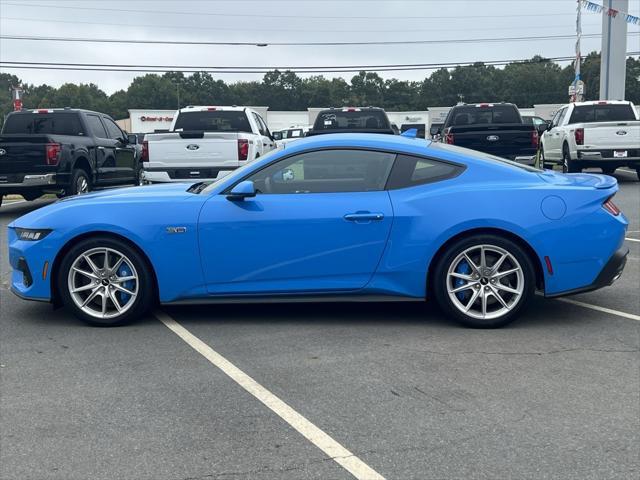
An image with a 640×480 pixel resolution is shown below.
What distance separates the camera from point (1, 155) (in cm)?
1280

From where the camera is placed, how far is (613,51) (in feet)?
94.6

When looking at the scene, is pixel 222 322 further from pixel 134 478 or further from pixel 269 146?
pixel 269 146

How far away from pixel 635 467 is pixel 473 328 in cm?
228

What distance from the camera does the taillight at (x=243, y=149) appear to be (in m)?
11.7

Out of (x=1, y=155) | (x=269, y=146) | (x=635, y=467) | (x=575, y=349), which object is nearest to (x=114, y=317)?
(x=575, y=349)

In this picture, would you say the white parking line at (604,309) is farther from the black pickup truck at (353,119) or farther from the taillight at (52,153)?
the black pickup truck at (353,119)

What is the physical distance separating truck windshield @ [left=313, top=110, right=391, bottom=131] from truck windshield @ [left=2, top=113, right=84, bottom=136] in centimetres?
541

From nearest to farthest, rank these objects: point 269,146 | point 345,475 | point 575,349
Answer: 1. point 345,475
2. point 575,349
3. point 269,146

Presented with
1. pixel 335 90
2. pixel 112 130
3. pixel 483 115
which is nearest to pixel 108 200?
pixel 112 130

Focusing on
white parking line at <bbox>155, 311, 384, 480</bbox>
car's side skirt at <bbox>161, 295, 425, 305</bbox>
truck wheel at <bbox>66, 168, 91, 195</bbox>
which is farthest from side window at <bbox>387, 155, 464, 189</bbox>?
truck wheel at <bbox>66, 168, 91, 195</bbox>

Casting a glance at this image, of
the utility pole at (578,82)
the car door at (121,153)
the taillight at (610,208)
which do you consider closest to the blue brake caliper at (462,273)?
the taillight at (610,208)

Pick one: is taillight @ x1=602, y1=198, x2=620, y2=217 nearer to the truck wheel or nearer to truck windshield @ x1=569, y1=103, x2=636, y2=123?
the truck wheel

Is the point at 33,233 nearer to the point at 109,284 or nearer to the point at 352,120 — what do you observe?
the point at 109,284

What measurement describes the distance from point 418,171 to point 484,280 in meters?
0.96
